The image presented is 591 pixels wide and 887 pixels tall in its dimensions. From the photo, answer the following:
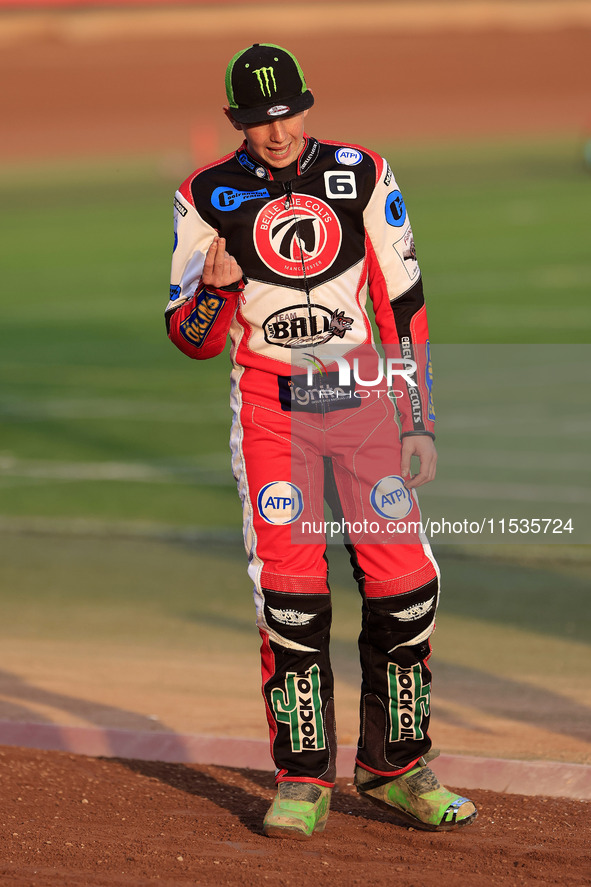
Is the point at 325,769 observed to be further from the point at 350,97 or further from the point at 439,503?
the point at 350,97

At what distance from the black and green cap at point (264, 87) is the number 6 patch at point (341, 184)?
257 millimetres

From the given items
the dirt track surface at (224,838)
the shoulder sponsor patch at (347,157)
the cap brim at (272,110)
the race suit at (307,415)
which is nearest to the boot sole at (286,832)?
the dirt track surface at (224,838)

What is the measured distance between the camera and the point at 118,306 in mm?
24156

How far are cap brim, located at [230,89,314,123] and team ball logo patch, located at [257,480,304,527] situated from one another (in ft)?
4.02

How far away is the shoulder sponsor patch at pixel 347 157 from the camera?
5074 mm

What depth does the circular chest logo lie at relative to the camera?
16.4ft

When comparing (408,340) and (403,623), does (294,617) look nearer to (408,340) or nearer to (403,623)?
(403,623)

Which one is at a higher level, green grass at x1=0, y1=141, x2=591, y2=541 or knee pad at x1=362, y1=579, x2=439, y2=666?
knee pad at x1=362, y1=579, x2=439, y2=666

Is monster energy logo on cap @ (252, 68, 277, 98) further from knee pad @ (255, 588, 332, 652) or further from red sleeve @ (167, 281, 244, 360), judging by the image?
knee pad @ (255, 588, 332, 652)

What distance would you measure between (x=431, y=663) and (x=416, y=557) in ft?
8.88

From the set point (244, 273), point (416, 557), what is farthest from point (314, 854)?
point (244, 273)

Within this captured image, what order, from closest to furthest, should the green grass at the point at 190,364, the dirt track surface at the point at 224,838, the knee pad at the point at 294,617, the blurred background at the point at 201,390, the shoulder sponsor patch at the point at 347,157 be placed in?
the dirt track surface at the point at 224,838 → the knee pad at the point at 294,617 → the shoulder sponsor patch at the point at 347,157 → the blurred background at the point at 201,390 → the green grass at the point at 190,364

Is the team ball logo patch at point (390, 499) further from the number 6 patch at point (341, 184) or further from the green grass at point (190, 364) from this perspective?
the green grass at point (190, 364)

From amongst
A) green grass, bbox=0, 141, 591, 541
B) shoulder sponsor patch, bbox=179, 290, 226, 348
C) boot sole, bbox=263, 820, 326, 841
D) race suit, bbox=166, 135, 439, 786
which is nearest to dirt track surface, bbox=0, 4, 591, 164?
green grass, bbox=0, 141, 591, 541
